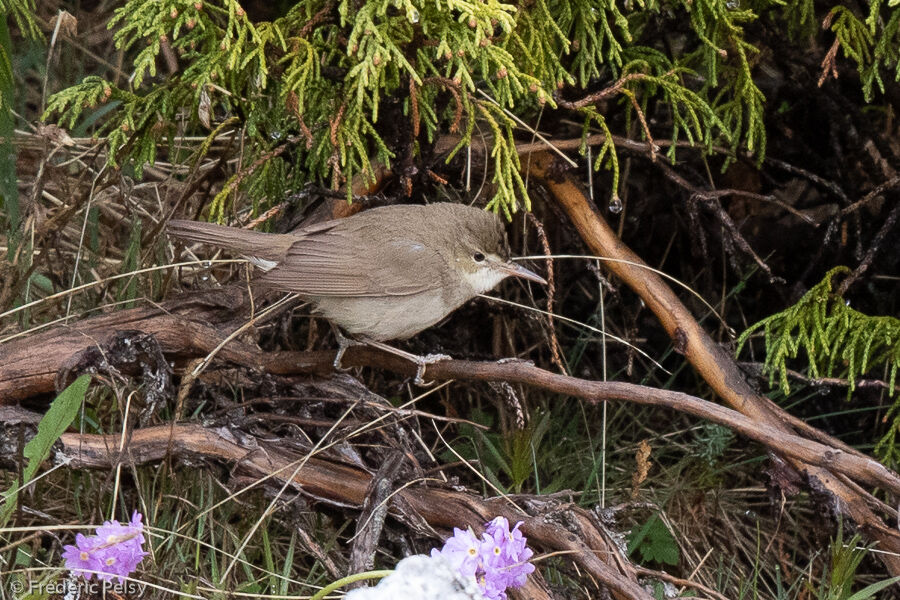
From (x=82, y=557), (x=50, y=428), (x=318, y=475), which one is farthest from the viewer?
(x=318, y=475)

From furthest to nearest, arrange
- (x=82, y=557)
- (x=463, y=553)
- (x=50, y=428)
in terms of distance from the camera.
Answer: (x=50, y=428) < (x=82, y=557) < (x=463, y=553)

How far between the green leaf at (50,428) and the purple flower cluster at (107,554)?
0.34 m

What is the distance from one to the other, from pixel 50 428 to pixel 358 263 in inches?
46.7

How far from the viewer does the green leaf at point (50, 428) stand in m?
2.96

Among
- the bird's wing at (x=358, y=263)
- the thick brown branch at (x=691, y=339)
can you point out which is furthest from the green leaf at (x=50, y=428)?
the thick brown branch at (x=691, y=339)

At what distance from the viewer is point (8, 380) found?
338 centimetres

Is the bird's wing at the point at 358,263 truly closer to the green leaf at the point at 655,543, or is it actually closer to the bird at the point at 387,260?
the bird at the point at 387,260

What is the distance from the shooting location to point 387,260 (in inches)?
145

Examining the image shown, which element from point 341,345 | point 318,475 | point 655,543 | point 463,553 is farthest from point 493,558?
point 341,345

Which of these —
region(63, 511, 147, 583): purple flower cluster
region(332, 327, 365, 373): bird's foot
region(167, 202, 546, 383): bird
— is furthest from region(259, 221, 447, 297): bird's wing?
region(63, 511, 147, 583): purple flower cluster

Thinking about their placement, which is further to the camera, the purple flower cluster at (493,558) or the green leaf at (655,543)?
the green leaf at (655,543)

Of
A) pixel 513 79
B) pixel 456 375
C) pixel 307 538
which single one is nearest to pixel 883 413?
pixel 456 375

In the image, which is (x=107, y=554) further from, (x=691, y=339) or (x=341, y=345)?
(x=691, y=339)

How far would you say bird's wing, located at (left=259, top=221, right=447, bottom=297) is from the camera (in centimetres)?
361
